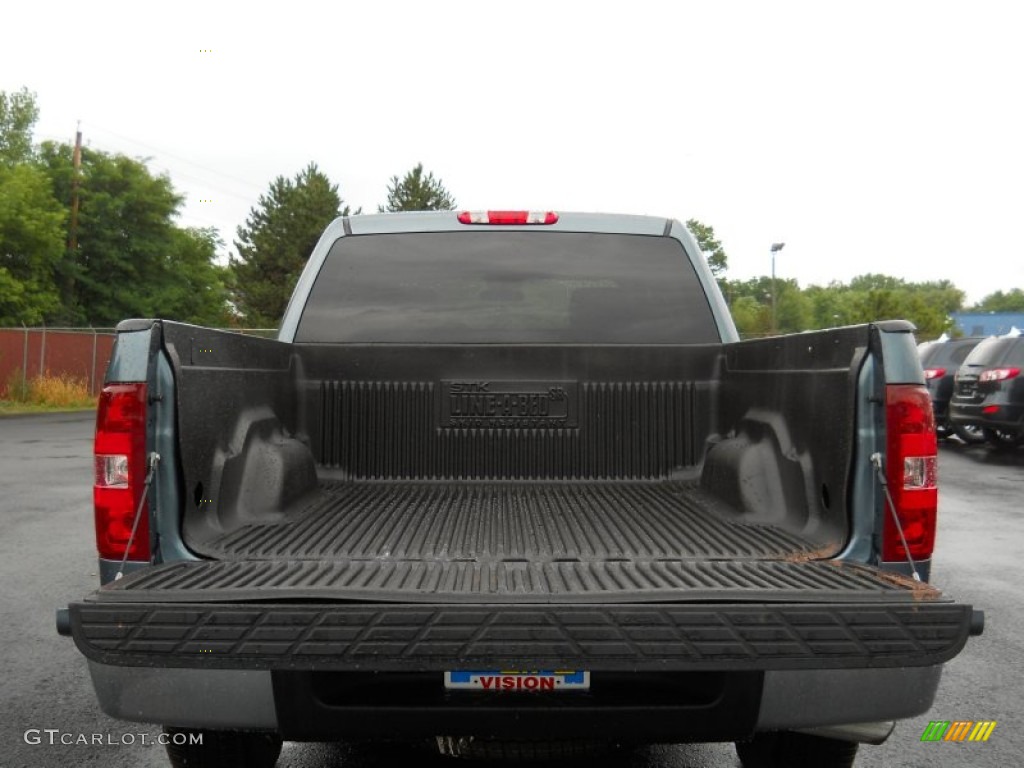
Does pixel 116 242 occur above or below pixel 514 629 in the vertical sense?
above

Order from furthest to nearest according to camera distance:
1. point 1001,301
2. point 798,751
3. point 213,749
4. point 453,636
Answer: point 1001,301, point 798,751, point 213,749, point 453,636

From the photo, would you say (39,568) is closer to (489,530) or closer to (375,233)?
(375,233)

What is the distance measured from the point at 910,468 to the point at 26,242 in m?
40.2

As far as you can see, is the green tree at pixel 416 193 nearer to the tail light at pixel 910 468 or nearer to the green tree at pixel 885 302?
the green tree at pixel 885 302

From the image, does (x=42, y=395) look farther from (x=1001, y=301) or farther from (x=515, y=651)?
(x=1001, y=301)

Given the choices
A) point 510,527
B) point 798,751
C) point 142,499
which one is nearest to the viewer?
point 142,499

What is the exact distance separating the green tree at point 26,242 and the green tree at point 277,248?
3833cm

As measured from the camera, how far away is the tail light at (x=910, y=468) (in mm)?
2629

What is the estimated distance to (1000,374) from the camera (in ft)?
48.0

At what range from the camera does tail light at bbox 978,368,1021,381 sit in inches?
573

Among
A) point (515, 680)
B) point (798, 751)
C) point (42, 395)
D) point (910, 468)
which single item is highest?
point (910, 468)

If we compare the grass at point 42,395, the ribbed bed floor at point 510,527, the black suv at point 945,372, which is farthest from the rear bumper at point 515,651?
the grass at point 42,395

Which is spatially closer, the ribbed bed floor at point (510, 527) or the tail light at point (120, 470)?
the tail light at point (120, 470)

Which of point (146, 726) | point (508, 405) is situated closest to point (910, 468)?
point (508, 405)
